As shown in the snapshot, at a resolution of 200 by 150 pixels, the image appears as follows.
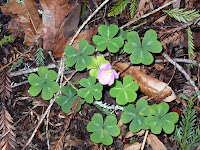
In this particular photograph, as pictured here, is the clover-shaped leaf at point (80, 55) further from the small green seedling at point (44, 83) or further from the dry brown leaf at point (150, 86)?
the dry brown leaf at point (150, 86)

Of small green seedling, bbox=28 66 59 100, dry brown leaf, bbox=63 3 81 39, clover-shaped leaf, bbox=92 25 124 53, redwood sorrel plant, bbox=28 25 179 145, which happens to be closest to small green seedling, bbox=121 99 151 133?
redwood sorrel plant, bbox=28 25 179 145

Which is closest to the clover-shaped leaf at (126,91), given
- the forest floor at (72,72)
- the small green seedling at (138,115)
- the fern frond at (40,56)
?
the small green seedling at (138,115)

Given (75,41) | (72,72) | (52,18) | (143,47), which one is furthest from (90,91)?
(52,18)

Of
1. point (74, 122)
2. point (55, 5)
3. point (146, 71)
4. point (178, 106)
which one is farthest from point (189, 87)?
point (55, 5)

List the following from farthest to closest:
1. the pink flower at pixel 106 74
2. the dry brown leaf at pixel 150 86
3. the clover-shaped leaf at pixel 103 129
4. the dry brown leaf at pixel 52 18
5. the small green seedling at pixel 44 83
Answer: the dry brown leaf at pixel 52 18, the small green seedling at pixel 44 83, the clover-shaped leaf at pixel 103 129, the dry brown leaf at pixel 150 86, the pink flower at pixel 106 74

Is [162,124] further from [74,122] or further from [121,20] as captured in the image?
[121,20]

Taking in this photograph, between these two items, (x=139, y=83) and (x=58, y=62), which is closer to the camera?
(x=139, y=83)

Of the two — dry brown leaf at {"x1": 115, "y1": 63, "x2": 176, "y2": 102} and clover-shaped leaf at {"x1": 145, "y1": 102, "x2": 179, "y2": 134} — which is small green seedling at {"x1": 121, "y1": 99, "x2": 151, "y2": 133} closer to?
clover-shaped leaf at {"x1": 145, "y1": 102, "x2": 179, "y2": 134}
